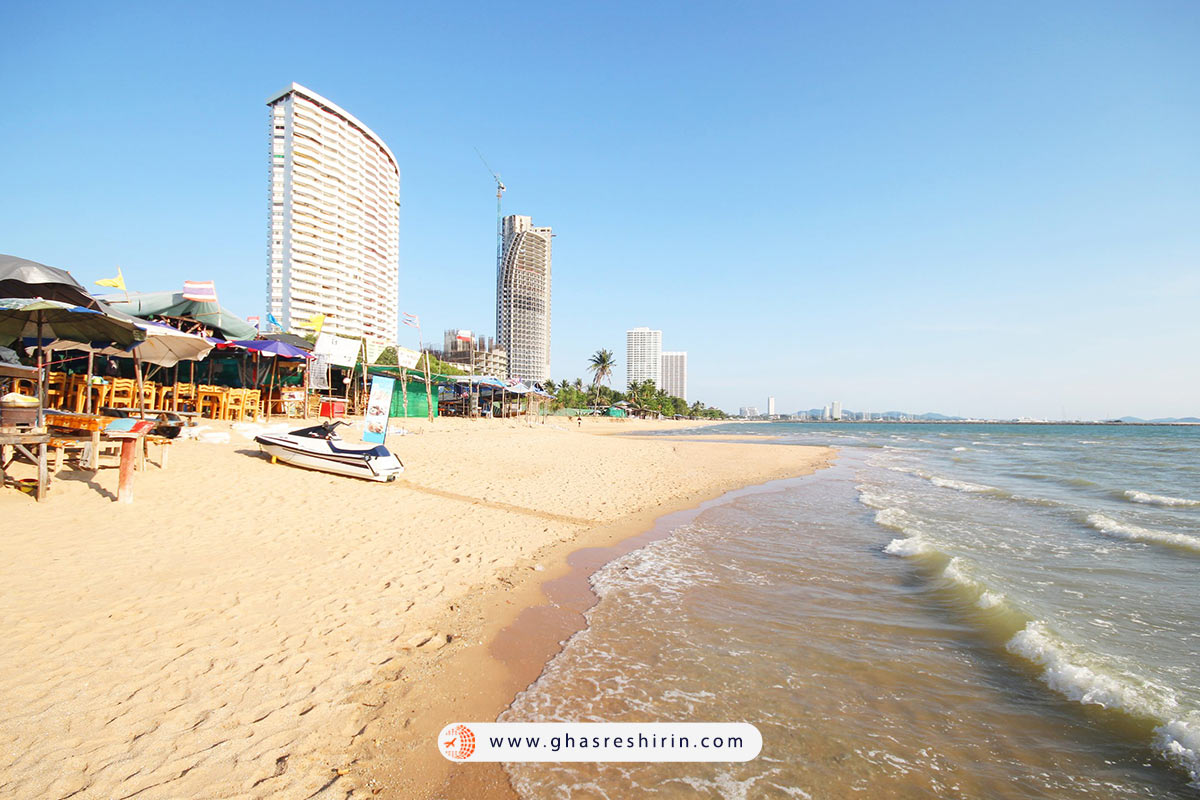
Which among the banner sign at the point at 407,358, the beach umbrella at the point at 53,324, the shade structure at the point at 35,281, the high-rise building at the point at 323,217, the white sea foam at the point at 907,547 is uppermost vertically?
the high-rise building at the point at 323,217

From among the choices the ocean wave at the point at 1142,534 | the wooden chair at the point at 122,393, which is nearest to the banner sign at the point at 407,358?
the wooden chair at the point at 122,393

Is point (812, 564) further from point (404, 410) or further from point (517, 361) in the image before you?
point (517, 361)

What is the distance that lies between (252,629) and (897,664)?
5542 millimetres

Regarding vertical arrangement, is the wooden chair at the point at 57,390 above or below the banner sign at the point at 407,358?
below

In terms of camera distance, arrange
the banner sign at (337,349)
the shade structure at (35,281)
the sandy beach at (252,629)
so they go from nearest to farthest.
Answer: the sandy beach at (252,629)
the shade structure at (35,281)
the banner sign at (337,349)

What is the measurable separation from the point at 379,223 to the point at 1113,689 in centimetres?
10931

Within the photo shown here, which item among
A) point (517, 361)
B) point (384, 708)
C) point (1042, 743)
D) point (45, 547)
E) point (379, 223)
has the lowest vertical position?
point (1042, 743)

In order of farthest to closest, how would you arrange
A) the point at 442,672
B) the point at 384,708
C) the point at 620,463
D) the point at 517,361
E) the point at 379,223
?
1. the point at 517,361
2. the point at 379,223
3. the point at 620,463
4. the point at 442,672
5. the point at 384,708

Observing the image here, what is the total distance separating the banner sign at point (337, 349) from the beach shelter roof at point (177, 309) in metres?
5.75

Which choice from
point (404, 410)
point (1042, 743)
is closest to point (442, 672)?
point (1042, 743)

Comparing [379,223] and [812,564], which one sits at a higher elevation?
[379,223]

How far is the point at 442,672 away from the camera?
12.9 ft

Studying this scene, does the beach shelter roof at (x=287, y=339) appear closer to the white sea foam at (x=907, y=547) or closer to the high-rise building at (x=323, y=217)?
the white sea foam at (x=907, y=547)

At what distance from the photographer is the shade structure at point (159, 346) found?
10401mm
